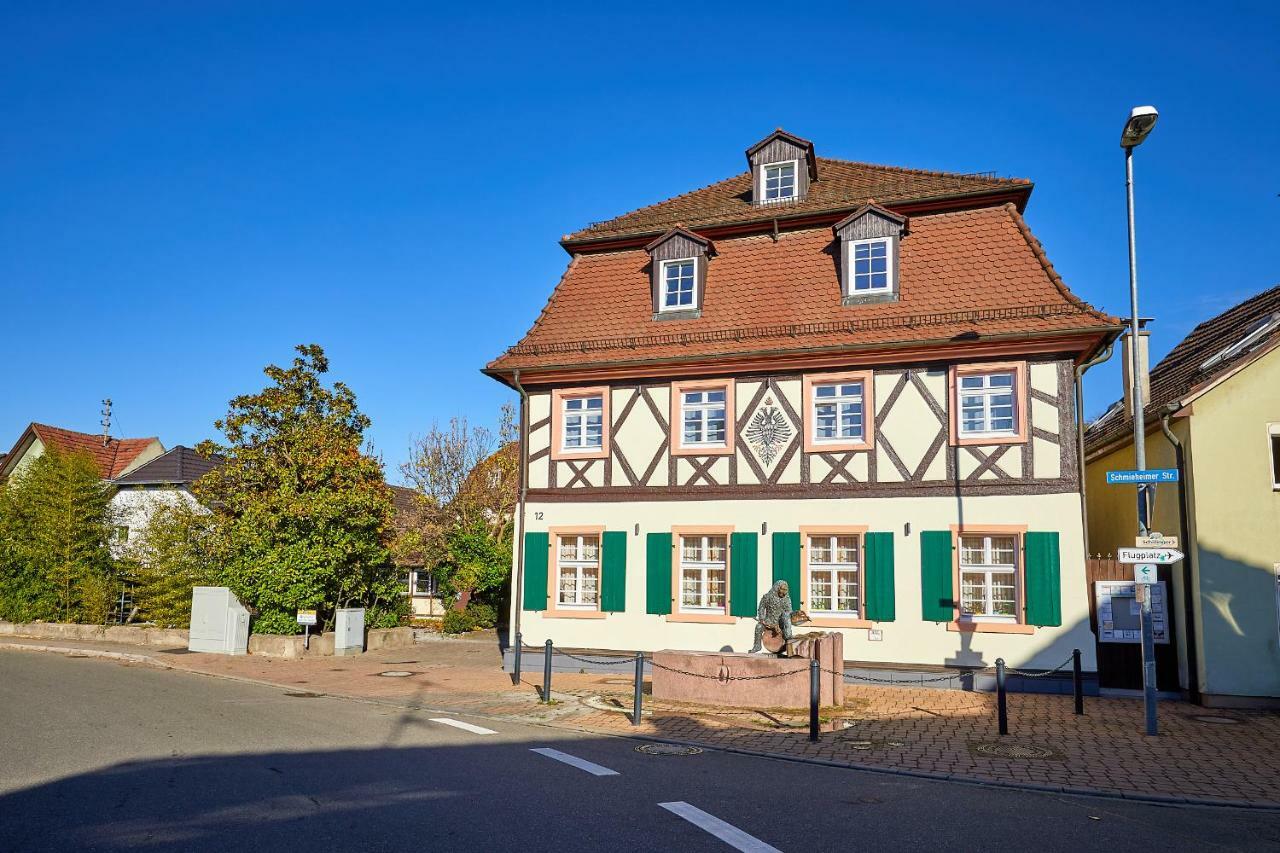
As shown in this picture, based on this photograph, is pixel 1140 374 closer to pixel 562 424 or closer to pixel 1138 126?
pixel 1138 126

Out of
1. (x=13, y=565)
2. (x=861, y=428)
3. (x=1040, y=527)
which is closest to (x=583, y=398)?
(x=861, y=428)

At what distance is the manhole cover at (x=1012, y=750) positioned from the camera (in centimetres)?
1081

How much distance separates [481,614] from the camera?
2944 cm

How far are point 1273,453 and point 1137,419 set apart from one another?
4.43 metres

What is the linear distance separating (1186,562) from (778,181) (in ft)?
36.6

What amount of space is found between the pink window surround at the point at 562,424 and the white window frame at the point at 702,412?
1597 millimetres

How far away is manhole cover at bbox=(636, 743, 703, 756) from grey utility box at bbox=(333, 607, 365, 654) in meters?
13.7

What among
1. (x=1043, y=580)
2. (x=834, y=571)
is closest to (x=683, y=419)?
(x=834, y=571)

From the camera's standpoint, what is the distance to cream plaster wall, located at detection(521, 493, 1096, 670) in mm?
16391

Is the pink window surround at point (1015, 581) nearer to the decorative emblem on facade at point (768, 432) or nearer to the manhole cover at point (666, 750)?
the decorative emblem on facade at point (768, 432)

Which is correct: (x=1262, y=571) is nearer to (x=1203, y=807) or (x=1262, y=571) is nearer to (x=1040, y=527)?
(x=1040, y=527)

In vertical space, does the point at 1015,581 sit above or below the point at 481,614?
above

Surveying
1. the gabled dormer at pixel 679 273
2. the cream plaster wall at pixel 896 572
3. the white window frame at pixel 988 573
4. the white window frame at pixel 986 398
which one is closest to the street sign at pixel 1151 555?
the cream plaster wall at pixel 896 572

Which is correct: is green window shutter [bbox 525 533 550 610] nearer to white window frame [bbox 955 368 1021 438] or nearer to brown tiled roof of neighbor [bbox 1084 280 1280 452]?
white window frame [bbox 955 368 1021 438]
